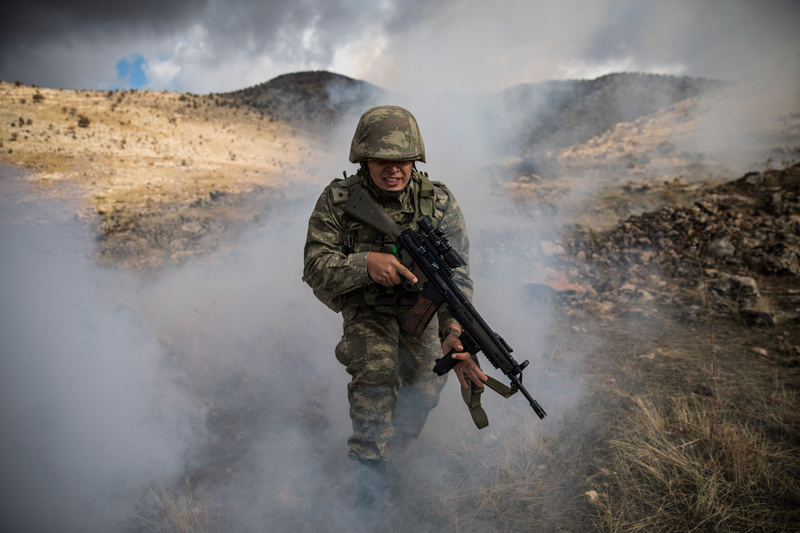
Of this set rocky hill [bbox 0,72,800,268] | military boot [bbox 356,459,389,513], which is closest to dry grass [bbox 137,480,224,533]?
military boot [bbox 356,459,389,513]

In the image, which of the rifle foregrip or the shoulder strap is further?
the shoulder strap

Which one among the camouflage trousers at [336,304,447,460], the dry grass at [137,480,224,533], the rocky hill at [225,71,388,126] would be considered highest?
the rocky hill at [225,71,388,126]

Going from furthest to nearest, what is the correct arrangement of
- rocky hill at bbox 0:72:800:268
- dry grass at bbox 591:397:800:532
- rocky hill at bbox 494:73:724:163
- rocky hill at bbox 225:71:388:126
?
rocky hill at bbox 225:71:388:126 → rocky hill at bbox 494:73:724:163 → rocky hill at bbox 0:72:800:268 → dry grass at bbox 591:397:800:532

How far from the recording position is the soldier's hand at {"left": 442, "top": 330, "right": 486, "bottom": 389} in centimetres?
200

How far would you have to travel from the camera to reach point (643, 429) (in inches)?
95.5

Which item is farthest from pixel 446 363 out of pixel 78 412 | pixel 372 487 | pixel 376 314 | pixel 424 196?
pixel 78 412

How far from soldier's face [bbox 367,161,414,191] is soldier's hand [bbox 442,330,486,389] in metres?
0.83

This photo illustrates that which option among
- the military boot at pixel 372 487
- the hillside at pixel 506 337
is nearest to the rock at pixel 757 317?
→ the hillside at pixel 506 337

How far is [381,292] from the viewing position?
2.29 m

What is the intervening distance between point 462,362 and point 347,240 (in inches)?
34.9

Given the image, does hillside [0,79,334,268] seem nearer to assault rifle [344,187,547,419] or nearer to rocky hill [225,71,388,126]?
rocky hill [225,71,388,126]

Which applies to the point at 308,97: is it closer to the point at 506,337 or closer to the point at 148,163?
the point at 148,163

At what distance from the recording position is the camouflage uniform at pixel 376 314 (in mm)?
2051

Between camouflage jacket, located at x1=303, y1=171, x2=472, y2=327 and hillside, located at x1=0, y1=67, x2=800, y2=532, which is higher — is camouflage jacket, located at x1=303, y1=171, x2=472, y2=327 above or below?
above
